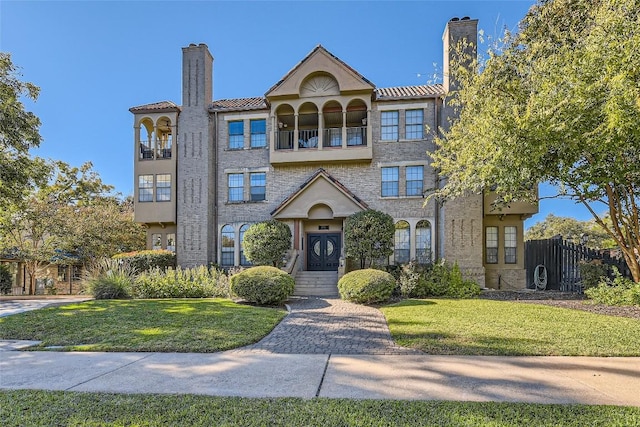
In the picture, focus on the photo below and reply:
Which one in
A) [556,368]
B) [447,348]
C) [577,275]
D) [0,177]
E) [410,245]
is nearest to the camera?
[556,368]

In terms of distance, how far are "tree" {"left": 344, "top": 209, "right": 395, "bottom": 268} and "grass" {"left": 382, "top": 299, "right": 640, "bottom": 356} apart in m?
4.12

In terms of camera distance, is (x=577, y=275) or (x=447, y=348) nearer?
(x=447, y=348)

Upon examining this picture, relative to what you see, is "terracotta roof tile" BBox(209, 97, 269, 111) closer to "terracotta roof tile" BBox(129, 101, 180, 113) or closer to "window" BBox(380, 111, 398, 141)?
"terracotta roof tile" BBox(129, 101, 180, 113)

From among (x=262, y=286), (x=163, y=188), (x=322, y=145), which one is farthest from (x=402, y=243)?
(x=163, y=188)

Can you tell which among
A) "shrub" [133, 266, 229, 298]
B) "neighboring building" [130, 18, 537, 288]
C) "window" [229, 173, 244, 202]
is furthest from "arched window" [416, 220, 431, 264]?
"window" [229, 173, 244, 202]

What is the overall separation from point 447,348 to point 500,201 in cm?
1009

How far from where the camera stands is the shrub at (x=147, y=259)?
1730 cm

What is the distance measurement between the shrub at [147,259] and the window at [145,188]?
130 inches

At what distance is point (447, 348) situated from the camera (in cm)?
684

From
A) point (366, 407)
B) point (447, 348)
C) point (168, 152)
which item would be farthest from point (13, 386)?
point (168, 152)

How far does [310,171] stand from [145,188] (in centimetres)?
919

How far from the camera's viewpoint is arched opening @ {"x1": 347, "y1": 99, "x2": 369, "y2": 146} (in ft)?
63.3

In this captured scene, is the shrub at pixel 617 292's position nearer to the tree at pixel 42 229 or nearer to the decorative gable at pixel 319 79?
the decorative gable at pixel 319 79

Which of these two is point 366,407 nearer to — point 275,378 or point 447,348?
point 275,378
